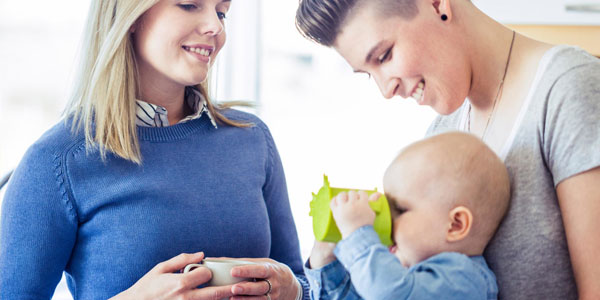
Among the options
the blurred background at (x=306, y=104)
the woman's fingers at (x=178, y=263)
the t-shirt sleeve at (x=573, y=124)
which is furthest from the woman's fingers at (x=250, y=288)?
the blurred background at (x=306, y=104)

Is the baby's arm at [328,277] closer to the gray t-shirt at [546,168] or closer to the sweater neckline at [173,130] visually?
the gray t-shirt at [546,168]

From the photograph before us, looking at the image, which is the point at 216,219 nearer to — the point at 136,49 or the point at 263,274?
the point at 263,274

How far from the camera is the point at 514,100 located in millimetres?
1085

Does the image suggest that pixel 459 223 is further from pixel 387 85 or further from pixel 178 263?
pixel 178 263

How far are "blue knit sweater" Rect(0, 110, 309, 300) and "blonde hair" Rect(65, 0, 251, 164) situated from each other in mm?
40

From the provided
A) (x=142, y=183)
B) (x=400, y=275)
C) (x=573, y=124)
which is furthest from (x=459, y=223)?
(x=142, y=183)

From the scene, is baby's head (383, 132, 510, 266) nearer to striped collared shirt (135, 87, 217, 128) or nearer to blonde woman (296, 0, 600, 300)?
blonde woman (296, 0, 600, 300)

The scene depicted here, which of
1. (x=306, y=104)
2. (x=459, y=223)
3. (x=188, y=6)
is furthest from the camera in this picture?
(x=306, y=104)

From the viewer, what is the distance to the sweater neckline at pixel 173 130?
1479 mm

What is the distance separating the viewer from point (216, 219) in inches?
57.5

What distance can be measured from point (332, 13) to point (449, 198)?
0.47 m

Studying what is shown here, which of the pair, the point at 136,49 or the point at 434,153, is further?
the point at 136,49

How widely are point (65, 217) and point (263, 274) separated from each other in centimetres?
51

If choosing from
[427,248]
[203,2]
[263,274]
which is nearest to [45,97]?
[203,2]
